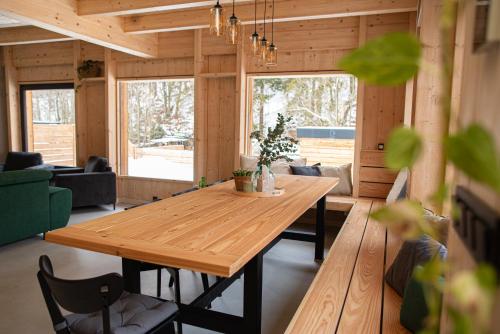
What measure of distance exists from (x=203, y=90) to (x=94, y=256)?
309 centimetres

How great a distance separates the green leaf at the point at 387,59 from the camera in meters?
0.46

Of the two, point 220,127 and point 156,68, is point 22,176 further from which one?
point 156,68

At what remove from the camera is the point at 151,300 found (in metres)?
1.94

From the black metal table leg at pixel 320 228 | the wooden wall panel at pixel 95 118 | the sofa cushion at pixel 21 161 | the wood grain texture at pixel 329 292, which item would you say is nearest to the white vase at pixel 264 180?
the wood grain texture at pixel 329 292

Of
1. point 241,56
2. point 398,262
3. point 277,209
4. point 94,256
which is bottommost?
point 94,256

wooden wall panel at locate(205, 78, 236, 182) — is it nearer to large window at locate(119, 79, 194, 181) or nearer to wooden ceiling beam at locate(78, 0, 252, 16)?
large window at locate(119, 79, 194, 181)

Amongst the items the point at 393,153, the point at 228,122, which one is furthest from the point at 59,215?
the point at 393,153

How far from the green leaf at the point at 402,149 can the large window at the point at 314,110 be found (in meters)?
5.07

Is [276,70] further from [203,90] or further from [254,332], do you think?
[254,332]

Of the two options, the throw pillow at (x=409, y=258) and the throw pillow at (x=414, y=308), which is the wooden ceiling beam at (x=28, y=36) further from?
the throw pillow at (x=414, y=308)

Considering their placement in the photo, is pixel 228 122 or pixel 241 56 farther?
pixel 228 122

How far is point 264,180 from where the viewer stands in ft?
9.56

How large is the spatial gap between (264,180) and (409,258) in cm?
130

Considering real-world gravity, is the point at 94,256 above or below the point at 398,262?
below
